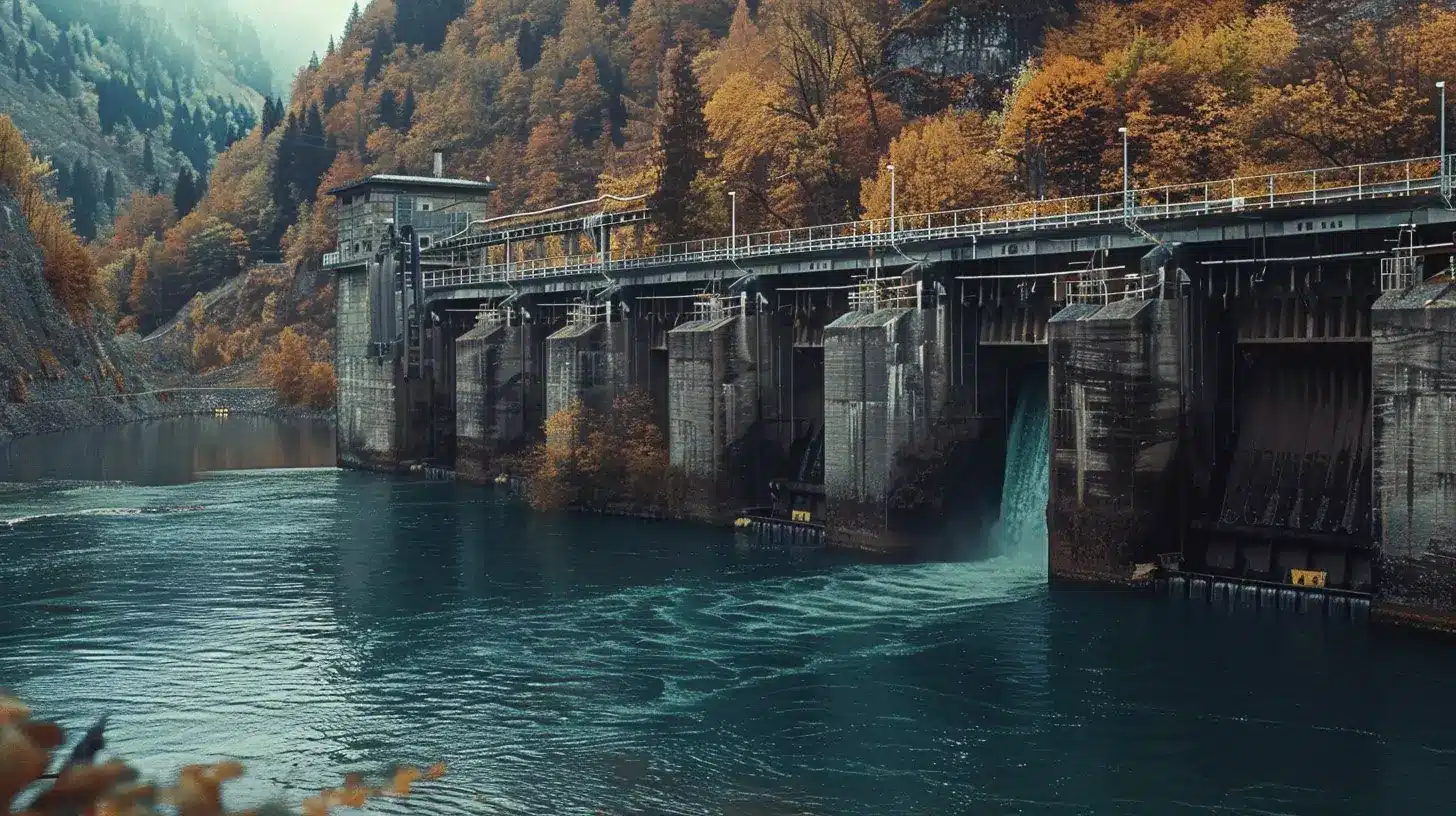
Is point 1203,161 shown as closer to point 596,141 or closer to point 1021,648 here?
point 1021,648

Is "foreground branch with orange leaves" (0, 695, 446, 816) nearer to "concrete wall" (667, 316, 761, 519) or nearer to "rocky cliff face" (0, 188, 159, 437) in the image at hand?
"concrete wall" (667, 316, 761, 519)


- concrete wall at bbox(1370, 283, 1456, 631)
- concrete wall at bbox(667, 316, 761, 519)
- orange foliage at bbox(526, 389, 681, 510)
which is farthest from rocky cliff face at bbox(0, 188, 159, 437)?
concrete wall at bbox(1370, 283, 1456, 631)

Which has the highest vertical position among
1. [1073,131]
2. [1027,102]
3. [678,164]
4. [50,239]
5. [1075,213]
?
[1027,102]

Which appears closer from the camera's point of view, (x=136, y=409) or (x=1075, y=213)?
(x=1075, y=213)

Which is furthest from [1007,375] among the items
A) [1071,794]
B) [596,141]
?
[596,141]

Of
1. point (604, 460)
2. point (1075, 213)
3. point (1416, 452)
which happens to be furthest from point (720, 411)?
point (1416, 452)

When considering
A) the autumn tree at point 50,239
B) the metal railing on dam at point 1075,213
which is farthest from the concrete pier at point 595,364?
the autumn tree at point 50,239

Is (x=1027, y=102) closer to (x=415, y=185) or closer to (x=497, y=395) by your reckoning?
(x=497, y=395)
